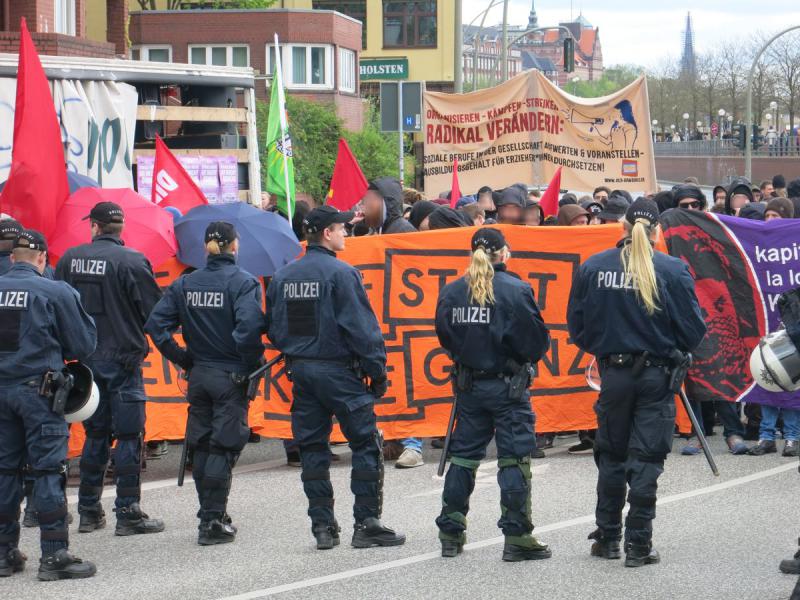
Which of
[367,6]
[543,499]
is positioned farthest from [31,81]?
[367,6]

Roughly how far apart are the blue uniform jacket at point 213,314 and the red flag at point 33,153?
1600 mm

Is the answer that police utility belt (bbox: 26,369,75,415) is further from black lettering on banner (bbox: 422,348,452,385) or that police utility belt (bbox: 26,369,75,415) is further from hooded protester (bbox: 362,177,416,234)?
hooded protester (bbox: 362,177,416,234)

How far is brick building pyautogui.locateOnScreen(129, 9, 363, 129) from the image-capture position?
4894cm

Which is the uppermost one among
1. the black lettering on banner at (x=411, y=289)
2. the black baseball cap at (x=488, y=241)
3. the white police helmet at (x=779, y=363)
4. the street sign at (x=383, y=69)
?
the street sign at (x=383, y=69)

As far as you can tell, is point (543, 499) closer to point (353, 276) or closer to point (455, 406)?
point (455, 406)

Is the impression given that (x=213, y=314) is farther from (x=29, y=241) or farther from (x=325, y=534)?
(x=325, y=534)

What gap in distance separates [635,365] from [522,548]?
1161 millimetres

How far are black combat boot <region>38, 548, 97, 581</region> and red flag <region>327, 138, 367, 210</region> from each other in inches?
243

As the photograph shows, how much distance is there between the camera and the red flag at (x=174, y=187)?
10.9 meters

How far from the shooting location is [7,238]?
781 cm

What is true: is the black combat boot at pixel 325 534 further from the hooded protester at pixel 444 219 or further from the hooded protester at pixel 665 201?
the hooded protester at pixel 665 201

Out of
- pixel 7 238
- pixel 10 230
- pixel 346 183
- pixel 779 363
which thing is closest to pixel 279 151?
pixel 346 183

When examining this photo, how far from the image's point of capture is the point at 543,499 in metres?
8.80

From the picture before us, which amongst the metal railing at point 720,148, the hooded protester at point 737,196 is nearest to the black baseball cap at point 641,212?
the hooded protester at point 737,196
